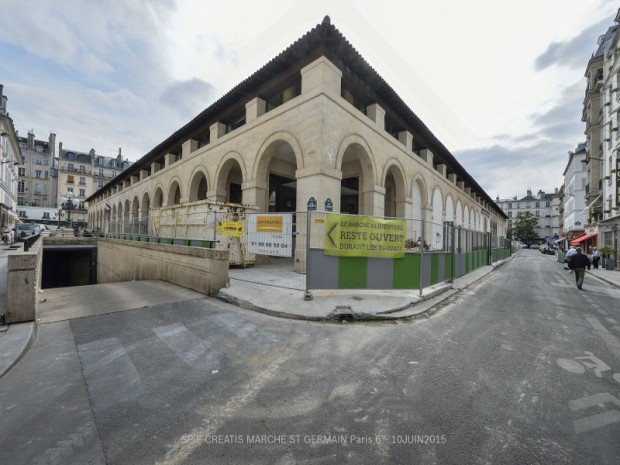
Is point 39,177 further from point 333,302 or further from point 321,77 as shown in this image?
point 333,302

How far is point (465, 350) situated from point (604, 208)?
95.3 ft

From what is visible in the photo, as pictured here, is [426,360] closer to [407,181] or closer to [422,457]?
[422,457]

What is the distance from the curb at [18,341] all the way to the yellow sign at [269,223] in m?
5.04

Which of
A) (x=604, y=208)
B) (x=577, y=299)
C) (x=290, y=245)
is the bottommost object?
(x=577, y=299)

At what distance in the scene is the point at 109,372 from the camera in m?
3.32

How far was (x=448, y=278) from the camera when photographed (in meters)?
10.0

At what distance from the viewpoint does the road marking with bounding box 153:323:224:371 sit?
360 cm

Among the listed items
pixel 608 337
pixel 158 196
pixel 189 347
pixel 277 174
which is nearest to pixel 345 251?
pixel 189 347

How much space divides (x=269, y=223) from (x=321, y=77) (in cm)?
695

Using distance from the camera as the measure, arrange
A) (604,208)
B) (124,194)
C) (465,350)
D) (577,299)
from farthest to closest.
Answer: (124,194) → (604,208) → (577,299) → (465,350)

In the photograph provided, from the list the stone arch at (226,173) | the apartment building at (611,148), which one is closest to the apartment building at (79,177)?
the stone arch at (226,173)

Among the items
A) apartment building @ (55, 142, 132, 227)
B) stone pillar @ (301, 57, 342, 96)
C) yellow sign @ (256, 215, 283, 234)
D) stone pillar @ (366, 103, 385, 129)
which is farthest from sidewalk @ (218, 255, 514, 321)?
apartment building @ (55, 142, 132, 227)

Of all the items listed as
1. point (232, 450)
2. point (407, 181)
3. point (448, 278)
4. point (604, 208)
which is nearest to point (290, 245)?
point (232, 450)

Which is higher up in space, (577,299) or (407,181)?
(407,181)
